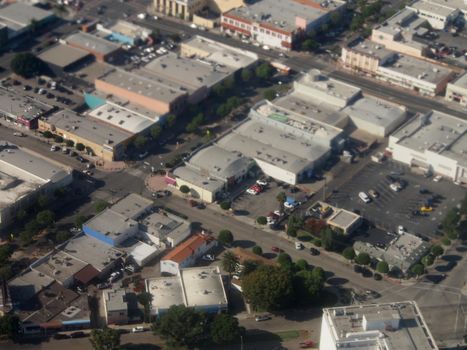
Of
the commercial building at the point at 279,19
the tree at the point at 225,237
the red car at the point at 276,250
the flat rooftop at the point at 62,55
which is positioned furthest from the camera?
the commercial building at the point at 279,19

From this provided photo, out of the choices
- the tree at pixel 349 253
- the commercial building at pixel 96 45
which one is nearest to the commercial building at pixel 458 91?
Result: the tree at pixel 349 253

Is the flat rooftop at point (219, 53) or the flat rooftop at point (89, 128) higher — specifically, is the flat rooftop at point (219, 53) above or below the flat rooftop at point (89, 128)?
above

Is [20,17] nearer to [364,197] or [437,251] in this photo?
[364,197]

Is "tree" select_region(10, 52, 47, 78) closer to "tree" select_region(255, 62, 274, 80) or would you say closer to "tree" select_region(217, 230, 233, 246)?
"tree" select_region(255, 62, 274, 80)

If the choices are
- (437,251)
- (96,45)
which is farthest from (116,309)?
(96,45)

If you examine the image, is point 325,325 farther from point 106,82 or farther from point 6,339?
point 106,82

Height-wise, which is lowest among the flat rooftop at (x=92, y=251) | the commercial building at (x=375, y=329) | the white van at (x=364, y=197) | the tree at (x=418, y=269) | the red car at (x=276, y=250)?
the red car at (x=276, y=250)

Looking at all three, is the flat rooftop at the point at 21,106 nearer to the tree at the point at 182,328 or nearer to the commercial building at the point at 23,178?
the commercial building at the point at 23,178
